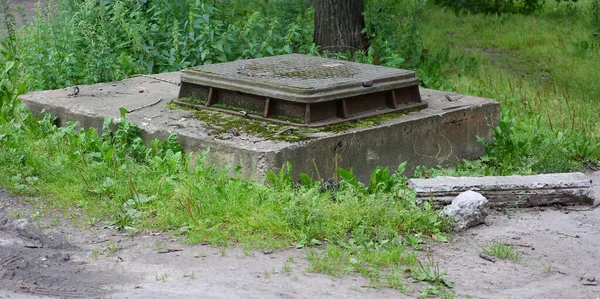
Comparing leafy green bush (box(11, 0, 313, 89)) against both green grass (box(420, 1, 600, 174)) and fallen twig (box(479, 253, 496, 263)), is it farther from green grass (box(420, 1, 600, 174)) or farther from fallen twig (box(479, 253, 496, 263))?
fallen twig (box(479, 253, 496, 263))

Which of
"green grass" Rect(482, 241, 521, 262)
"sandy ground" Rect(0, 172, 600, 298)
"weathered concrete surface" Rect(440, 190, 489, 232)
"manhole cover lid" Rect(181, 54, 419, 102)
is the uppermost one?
"manhole cover lid" Rect(181, 54, 419, 102)

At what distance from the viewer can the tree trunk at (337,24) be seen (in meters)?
10.6

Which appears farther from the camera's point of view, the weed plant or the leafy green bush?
the leafy green bush

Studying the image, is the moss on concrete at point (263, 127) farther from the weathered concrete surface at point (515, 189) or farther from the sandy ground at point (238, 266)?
the sandy ground at point (238, 266)

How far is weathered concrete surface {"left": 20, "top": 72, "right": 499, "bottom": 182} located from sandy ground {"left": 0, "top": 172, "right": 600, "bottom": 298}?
1.09 m

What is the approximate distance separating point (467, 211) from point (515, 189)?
65 cm

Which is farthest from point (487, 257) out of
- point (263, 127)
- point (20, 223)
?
point (20, 223)

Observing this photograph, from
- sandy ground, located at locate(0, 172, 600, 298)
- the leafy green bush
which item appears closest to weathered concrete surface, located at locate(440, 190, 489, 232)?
sandy ground, located at locate(0, 172, 600, 298)

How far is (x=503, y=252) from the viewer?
543 cm

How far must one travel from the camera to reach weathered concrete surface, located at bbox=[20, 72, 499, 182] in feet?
21.0

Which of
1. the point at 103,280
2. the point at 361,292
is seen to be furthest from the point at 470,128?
the point at 103,280

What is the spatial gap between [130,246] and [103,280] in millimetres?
611

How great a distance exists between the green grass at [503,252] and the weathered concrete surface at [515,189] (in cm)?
72

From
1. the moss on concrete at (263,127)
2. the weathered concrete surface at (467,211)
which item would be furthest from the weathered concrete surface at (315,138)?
the weathered concrete surface at (467,211)
